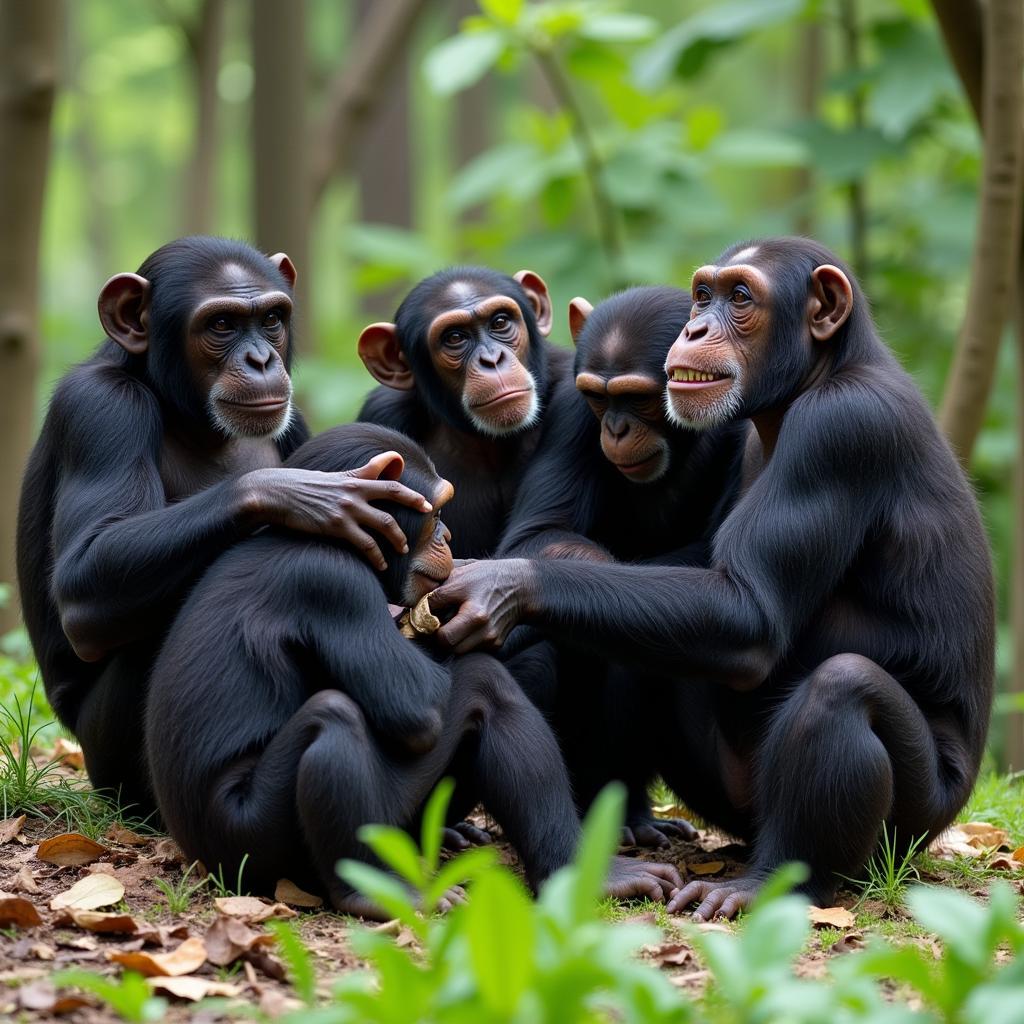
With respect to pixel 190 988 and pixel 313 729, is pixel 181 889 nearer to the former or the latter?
pixel 313 729

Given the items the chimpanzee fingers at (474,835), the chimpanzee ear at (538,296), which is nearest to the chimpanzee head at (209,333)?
the chimpanzee ear at (538,296)

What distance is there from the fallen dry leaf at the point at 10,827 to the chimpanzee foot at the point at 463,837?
1400 millimetres

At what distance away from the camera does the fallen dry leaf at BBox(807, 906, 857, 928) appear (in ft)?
14.2

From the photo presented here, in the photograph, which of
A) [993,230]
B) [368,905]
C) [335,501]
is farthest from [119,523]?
[993,230]

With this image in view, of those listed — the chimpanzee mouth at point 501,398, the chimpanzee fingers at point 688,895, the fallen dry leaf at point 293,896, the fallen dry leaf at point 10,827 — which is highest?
the chimpanzee mouth at point 501,398

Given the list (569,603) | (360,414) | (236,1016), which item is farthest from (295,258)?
(236,1016)

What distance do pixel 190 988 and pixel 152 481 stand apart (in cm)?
192

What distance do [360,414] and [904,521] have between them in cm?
258

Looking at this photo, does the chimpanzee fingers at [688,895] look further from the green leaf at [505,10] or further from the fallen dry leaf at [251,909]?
the green leaf at [505,10]

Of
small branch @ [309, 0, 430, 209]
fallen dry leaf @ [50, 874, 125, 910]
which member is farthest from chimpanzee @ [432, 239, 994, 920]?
small branch @ [309, 0, 430, 209]

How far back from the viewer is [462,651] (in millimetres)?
4645

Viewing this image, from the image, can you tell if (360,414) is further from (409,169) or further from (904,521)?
(409,169)

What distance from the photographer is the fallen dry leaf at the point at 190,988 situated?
3.41 m

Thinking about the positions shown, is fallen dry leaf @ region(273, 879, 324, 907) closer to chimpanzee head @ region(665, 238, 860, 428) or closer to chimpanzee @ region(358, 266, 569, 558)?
chimpanzee @ region(358, 266, 569, 558)
